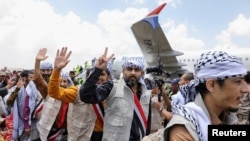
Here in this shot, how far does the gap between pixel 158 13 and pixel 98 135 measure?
42.4 ft

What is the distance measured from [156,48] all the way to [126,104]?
15.7 meters

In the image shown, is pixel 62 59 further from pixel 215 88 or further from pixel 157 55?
pixel 157 55

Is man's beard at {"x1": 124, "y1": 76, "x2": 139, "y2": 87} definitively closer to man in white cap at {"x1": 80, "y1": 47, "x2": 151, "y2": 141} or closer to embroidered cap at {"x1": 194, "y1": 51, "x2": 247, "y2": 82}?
man in white cap at {"x1": 80, "y1": 47, "x2": 151, "y2": 141}

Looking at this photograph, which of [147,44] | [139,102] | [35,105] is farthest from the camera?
[147,44]

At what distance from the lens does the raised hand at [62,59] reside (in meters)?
3.66

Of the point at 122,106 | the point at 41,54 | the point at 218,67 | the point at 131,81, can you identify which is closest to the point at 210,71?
the point at 218,67

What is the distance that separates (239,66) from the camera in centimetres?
180

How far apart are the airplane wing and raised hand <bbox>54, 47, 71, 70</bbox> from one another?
14.2 meters

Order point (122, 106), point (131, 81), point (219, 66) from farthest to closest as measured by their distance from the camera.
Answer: point (131, 81)
point (122, 106)
point (219, 66)

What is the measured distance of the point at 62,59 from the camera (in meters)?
3.68

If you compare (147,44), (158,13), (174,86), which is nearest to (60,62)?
(174,86)

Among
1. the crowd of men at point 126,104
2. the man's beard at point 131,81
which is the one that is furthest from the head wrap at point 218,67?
the man's beard at point 131,81

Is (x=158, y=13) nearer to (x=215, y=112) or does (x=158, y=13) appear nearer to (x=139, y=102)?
(x=139, y=102)

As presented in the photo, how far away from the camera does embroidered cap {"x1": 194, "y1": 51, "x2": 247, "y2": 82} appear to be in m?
1.76
